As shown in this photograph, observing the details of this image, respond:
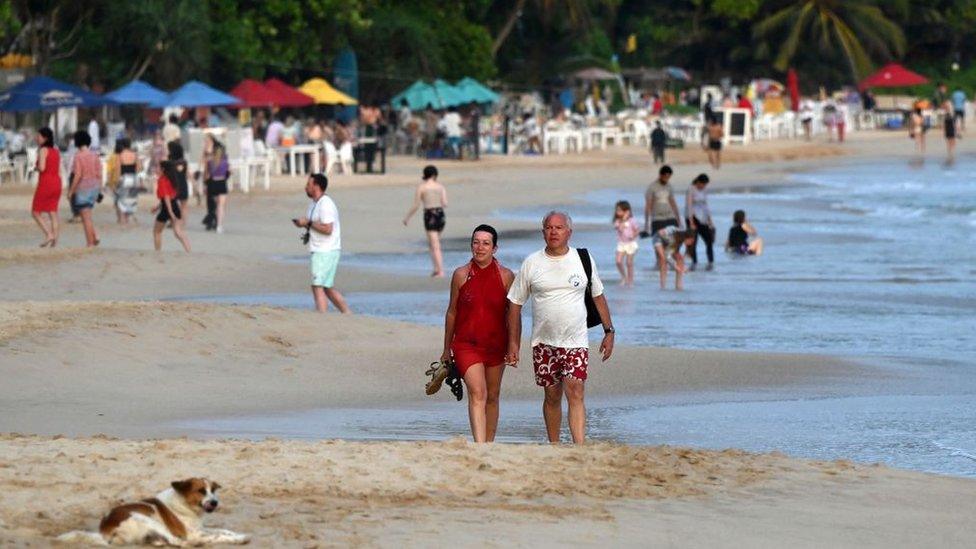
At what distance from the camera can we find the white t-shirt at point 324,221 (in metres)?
15.1

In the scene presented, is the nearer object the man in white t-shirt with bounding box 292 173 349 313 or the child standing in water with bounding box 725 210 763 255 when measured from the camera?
the man in white t-shirt with bounding box 292 173 349 313

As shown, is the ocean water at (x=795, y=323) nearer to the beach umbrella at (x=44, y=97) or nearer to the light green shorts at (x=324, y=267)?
the light green shorts at (x=324, y=267)

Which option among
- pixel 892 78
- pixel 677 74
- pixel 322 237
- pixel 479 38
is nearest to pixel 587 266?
pixel 322 237

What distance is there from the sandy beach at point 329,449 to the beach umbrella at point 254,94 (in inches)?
631

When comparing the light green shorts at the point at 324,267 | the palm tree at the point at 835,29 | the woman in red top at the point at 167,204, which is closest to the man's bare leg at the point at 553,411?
the light green shorts at the point at 324,267

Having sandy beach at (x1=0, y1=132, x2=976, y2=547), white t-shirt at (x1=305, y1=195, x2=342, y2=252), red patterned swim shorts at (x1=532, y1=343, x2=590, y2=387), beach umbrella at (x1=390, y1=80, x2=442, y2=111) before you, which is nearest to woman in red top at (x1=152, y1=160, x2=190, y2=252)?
sandy beach at (x1=0, y1=132, x2=976, y2=547)

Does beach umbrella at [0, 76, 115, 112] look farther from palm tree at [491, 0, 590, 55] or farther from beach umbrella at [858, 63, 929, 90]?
beach umbrella at [858, 63, 929, 90]

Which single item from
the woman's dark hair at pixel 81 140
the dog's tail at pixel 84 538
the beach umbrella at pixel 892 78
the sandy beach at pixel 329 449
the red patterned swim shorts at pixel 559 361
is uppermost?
the beach umbrella at pixel 892 78

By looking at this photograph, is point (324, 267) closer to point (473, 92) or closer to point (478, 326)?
point (478, 326)

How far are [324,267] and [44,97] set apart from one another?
18.4 metres

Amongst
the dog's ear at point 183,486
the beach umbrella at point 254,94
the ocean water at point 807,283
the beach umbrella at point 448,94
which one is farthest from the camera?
the beach umbrella at point 448,94

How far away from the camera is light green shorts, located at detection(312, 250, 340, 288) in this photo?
15336mm

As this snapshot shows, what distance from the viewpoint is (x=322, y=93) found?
41.6m

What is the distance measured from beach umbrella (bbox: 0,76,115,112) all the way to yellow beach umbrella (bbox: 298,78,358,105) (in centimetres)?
825
